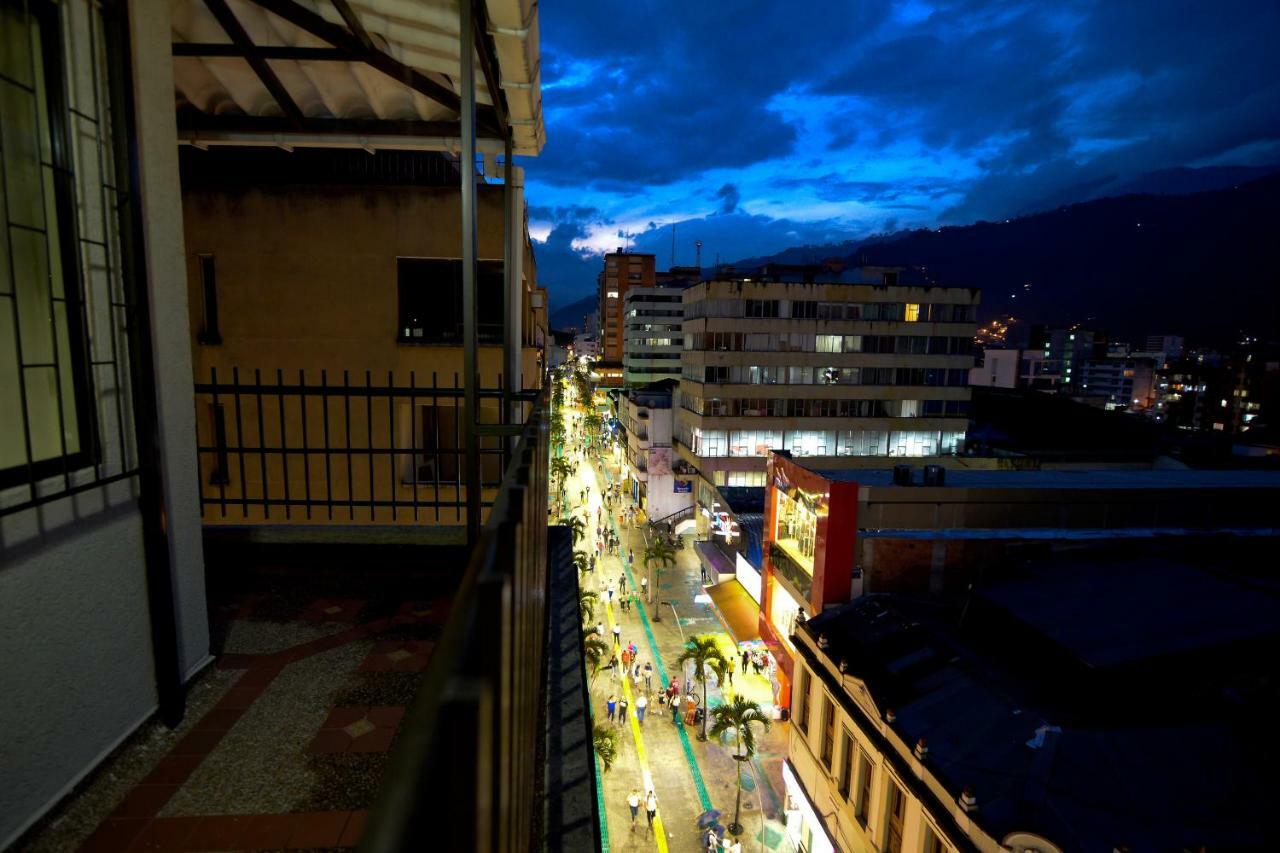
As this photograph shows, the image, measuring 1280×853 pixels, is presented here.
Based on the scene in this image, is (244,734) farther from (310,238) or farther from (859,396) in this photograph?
(859,396)

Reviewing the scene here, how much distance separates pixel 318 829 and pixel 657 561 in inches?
1586

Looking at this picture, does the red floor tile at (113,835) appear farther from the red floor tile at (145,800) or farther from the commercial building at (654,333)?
the commercial building at (654,333)

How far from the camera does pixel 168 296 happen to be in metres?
4.19

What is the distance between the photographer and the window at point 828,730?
53.8ft

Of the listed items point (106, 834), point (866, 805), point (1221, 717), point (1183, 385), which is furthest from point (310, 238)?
point (1183, 385)

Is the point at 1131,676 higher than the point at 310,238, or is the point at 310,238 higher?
the point at 310,238

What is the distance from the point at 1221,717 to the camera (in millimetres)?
12812

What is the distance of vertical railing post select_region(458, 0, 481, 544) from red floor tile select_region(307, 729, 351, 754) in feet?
7.19

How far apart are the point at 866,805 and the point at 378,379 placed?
556 inches

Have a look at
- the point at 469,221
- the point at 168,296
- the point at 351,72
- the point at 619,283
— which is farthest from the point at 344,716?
the point at 619,283

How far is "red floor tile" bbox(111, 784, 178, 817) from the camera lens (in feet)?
11.3

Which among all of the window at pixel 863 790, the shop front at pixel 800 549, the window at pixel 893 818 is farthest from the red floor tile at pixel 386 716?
the shop front at pixel 800 549

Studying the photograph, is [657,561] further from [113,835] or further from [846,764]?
[113,835]

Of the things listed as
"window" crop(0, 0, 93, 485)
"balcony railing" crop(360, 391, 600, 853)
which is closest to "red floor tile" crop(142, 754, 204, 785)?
"window" crop(0, 0, 93, 485)
